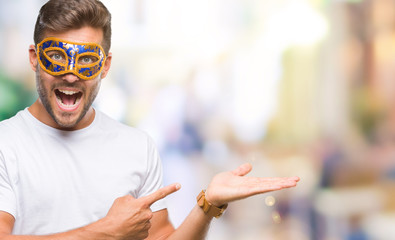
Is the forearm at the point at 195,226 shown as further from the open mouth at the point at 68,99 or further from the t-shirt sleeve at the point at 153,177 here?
the open mouth at the point at 68,99

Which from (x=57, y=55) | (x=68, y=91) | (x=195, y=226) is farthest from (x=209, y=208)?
(x=57, y=55)

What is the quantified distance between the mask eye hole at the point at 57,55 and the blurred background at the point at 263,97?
91.7 inches

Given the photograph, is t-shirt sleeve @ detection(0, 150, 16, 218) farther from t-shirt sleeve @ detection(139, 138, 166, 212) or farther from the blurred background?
the blurred background

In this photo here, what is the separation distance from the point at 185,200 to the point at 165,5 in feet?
5.22

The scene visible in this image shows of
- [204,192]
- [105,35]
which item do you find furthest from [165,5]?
[204,192]

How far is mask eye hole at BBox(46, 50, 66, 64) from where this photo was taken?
1.86 m

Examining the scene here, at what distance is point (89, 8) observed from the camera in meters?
1.87

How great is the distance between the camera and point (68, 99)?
188cm

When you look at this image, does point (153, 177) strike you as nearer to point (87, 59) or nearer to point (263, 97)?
point (87, 59)

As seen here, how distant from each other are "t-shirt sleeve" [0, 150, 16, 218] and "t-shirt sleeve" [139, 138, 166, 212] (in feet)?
1.52

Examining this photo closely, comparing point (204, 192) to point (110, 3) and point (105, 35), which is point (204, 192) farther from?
point (110, 3)

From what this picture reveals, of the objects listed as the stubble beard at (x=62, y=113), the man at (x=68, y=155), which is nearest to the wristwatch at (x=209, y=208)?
the man at (x=68, y=155)

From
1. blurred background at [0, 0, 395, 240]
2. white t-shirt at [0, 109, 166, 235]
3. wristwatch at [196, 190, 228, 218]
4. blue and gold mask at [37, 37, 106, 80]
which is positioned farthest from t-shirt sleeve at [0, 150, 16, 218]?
blurred background at [0, 0, 395, 240]

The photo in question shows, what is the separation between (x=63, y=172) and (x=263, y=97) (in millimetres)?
3154
